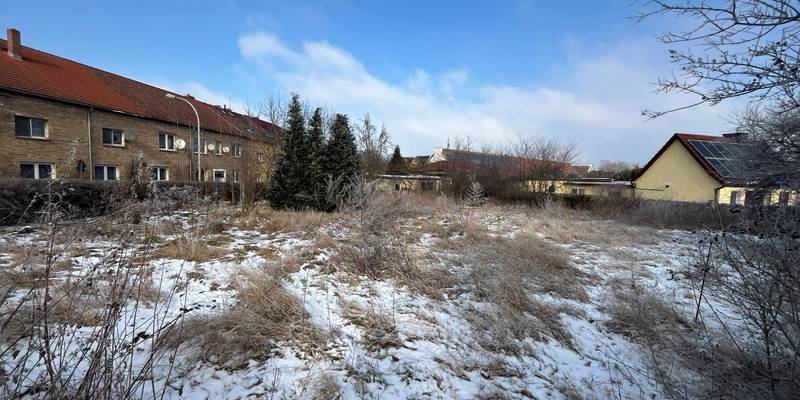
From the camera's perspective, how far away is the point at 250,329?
308cm

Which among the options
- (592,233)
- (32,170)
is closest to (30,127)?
(32,170)

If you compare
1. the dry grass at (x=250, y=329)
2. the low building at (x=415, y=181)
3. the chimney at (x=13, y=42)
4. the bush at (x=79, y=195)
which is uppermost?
the chimney at (x=13, y=42)

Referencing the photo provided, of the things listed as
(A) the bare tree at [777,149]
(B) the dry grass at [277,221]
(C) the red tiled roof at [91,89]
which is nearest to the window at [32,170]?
(C) the red tiled roof at [91,89]

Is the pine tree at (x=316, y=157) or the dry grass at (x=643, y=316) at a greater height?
the pine tree at (x=316, y=157)

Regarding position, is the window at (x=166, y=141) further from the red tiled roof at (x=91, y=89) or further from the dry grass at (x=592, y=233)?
the dry grass at (x=592, y=233)

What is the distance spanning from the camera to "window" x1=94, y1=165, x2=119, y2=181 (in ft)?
58.2

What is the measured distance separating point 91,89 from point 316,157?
1718 cm

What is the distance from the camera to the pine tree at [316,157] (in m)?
11.7

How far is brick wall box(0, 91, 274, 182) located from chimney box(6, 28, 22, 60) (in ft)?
11.7

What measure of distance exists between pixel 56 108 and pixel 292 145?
46.8 ft

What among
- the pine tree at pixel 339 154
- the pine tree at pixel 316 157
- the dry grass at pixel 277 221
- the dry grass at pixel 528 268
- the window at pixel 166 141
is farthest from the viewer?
the window at pixel 166 141

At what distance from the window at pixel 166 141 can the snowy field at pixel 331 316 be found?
1890 centimetres

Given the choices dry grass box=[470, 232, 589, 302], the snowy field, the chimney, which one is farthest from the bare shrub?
the chimney

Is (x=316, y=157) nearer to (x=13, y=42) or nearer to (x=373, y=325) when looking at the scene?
(x=373, y=325)
